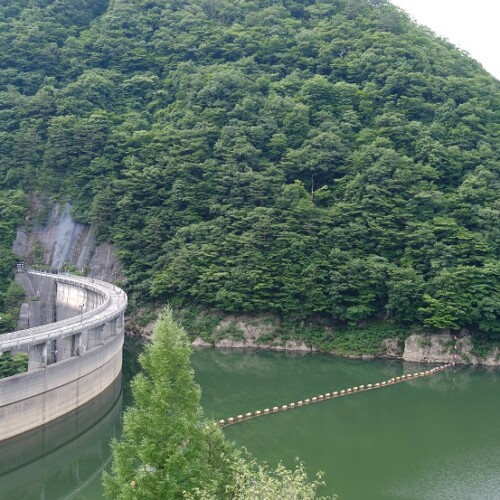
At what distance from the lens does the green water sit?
26062 mm

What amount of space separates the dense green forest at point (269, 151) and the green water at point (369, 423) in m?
5.97

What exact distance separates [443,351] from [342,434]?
17.7 m

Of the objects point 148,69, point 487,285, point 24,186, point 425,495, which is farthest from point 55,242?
point 425,495

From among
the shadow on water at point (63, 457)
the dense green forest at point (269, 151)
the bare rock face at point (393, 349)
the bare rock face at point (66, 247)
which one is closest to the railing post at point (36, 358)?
the shadow on water at point (63, 457)

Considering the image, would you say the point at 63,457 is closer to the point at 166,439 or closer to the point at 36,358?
the point at 36,358

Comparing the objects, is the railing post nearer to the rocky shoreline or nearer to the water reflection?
the water reflection

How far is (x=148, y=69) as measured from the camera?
3068 inches

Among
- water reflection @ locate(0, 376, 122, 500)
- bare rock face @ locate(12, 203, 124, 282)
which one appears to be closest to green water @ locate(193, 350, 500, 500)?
water reflection @ locate(0, 376, 122, 500)

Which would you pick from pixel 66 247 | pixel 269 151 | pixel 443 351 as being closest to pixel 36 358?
pixel 443 351

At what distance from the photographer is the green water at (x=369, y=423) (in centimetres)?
2606

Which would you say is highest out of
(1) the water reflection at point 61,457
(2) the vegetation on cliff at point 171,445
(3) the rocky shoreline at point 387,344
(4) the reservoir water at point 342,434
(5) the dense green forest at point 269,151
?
(5) the dense green forest at point 269,151

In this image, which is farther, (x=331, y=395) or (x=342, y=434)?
(x=331, y=395)

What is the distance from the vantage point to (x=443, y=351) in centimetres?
4656

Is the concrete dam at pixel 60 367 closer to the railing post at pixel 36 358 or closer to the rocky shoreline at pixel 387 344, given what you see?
the railing post at pixel 36 358
